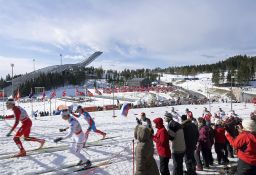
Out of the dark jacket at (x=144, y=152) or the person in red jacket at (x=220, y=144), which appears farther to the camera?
the person in red jacket at (x=220, y=144)

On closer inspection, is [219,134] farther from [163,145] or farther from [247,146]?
[247,146]

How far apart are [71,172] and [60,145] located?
164 inches

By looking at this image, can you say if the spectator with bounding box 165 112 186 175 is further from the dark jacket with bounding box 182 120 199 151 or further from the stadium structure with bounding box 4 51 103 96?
the stadium structure with bounding box 4 51 103 96

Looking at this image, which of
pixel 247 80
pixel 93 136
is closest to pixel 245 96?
pixel 247 80

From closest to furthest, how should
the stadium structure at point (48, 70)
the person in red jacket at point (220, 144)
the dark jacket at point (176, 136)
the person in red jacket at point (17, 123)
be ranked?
the dark jacket at point (176, 136) < the person in red jacket at point (220, 144) < the person in red jacket at point (17, 123) < the stadium structure at point (48, 70)

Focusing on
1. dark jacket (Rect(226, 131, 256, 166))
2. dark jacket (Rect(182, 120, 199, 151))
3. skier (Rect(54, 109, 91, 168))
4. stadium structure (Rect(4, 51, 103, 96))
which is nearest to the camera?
dark jacket (Rect(226, 131, 256, 166))

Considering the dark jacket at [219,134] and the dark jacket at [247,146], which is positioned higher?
the dark jacket at [247,146]

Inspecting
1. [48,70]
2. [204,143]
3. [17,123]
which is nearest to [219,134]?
[204,143]

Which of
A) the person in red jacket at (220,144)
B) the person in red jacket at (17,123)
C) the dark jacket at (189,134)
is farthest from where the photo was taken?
the person in red jacket at (17,123)

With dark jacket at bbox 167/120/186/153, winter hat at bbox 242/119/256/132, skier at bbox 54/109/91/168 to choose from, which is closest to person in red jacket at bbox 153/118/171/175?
dark jacket at bbox 167/120/186/153

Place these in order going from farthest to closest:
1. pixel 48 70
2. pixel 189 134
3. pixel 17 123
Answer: pixel 48 70, pixel 17 123, pixel 189 134

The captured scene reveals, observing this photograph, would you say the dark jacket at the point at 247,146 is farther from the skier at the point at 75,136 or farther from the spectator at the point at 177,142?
the skier at the point at 75,136

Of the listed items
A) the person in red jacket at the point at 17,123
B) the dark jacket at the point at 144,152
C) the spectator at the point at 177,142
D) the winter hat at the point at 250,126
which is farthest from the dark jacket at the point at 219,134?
the person in red jacket at the point at 17,123

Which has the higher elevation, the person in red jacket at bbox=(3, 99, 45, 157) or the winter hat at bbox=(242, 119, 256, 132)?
the winter hat at bbox=(242, 119, 256, 132)
